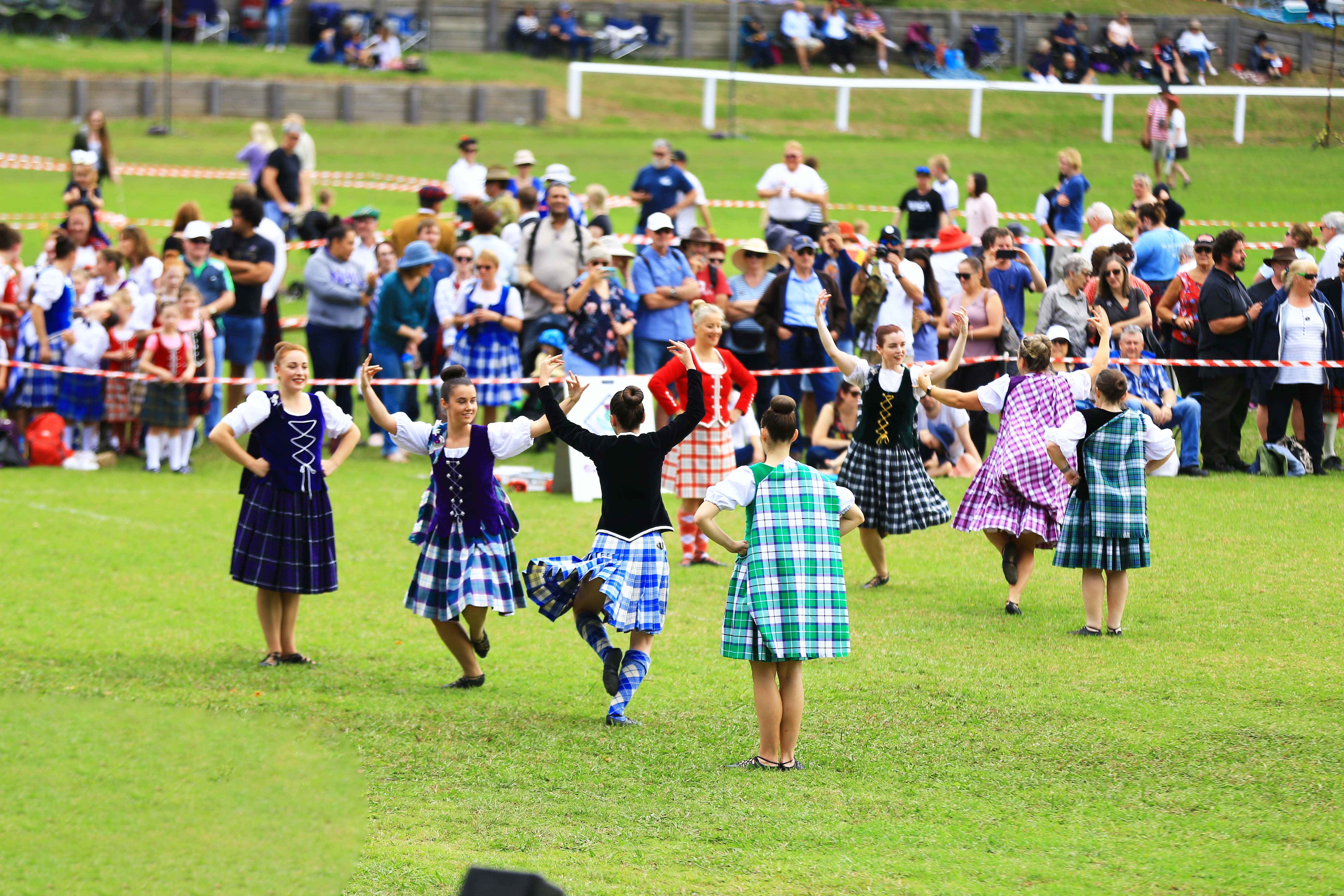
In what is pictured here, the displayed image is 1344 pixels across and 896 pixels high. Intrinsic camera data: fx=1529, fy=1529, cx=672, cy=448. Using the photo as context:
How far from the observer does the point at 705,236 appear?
A: 15523 mm

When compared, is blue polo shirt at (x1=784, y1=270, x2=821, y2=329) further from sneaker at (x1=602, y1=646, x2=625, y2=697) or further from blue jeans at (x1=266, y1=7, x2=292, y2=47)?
blue jeans at (x1=266, y1=7, x2=292, y2=47)

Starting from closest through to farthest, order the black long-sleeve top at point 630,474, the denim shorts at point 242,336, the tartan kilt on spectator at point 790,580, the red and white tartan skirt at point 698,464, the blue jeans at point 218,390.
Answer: the tartan kilt on spectator at point 790,580 < the black long-sleeve top at point 630,474 < the red and white tartan skirt at point 698,464 < the blue jeans at point 218,390 < the denim shorts at point 242,336

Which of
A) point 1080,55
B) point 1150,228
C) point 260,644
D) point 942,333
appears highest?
point 1080,55

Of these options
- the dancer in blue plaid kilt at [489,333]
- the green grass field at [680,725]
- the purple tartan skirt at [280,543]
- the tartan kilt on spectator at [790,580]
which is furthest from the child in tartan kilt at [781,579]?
the dancer in blue plaid kilt at [489,333]

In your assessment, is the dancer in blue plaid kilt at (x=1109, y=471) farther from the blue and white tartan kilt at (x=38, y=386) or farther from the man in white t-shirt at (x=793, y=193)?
the blue and white tartan kilt at (x=38, y=386)

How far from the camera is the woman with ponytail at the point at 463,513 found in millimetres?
8438

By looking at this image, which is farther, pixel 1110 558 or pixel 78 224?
pixel 78 224

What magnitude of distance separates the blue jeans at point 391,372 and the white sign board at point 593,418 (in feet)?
7.64

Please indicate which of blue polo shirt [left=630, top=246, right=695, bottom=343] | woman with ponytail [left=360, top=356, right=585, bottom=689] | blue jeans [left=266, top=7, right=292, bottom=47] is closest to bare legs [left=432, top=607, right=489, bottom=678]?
woman with ponytail [left=360, top=356, right=585, bottom=689]

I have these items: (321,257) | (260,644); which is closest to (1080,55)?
(321,257)

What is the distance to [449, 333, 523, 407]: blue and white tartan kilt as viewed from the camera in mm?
14922

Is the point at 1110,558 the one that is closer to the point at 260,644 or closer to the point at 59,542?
the point at 260,644

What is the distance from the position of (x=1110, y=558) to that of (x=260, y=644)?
17.6 ft

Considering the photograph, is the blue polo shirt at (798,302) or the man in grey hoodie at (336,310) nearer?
the blue polo shirt at (798,302)
